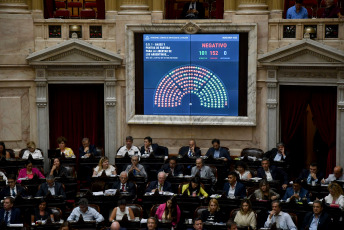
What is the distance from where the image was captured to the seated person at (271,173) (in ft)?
61.9

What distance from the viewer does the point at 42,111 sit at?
21641 mm

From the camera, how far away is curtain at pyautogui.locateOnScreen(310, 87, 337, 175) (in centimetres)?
2069

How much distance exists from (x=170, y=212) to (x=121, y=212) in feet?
3.27

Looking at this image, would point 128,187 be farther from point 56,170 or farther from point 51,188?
point 56,170

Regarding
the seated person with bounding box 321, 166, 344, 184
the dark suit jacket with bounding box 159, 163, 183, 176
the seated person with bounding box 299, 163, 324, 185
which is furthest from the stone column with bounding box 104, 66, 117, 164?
the seated person with bounding box 321, 166, 344, 184

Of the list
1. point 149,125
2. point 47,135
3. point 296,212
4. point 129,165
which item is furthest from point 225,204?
point 47,135

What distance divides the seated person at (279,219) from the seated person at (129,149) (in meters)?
5.32

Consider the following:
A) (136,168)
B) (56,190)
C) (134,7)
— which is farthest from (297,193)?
(134,7)

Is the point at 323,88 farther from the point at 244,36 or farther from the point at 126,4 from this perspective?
the point at 126,4

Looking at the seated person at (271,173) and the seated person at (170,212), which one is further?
the seated person at (271,173)

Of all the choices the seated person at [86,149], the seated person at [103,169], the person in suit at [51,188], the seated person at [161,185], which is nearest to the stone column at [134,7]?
the seated person at [86,149]

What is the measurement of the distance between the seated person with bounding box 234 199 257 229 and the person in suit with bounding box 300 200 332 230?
39.6 inches

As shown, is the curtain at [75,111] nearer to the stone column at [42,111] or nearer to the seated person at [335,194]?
the stone column at [42,111]

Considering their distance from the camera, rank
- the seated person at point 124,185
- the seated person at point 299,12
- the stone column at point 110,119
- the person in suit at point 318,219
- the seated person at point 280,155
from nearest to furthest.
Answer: the person in suit at point 318,219
the seated person at point 124,185
the seated person at point 280,155
the seated person at point 299,12
the stone column at point 110,119
